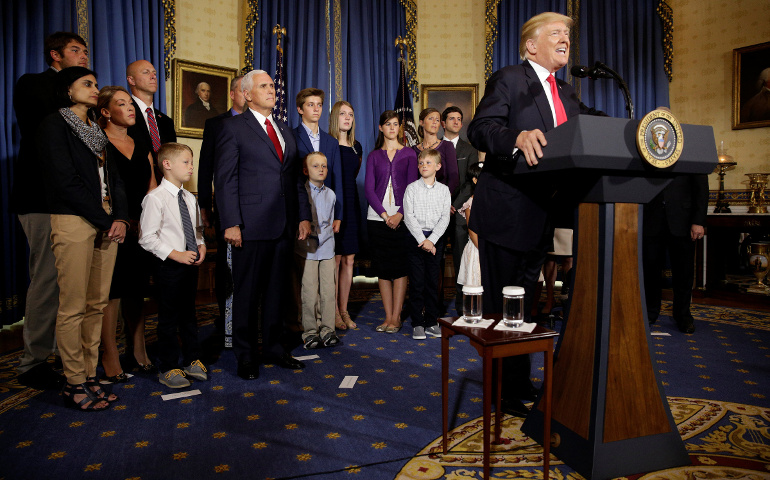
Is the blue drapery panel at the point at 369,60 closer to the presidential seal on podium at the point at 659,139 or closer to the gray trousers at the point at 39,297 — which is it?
the gray trousers at the point at 39,297

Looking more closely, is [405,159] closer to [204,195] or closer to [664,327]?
[204,195]

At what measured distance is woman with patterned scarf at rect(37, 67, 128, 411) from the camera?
2.45 meters

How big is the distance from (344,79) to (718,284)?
4870 mm

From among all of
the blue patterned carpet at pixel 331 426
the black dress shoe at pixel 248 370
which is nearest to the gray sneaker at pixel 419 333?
the blue patterned carpet at pixel 331 426

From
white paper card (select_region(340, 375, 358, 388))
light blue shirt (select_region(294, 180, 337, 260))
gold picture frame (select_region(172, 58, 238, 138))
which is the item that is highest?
gold picture frame (select_region(172, 58, 238, 138))

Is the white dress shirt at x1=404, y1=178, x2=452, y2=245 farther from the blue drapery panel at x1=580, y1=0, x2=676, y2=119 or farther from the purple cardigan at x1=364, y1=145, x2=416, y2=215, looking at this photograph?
the blue drapery panel at x1=580, y1=0, x2=676, y2=119

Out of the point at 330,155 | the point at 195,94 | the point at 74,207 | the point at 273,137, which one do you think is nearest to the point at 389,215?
the point at 330,155

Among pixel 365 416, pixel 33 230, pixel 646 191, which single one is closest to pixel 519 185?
pixel 646 191

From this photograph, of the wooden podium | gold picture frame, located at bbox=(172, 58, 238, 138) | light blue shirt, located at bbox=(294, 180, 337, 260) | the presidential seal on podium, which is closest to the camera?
the presidential seal on podium

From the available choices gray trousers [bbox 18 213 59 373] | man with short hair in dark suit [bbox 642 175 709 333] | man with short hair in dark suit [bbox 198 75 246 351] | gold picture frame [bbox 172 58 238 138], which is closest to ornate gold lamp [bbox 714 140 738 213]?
man with short hair in dark suit [bbox 642 175 709 333]

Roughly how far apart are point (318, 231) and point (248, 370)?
1.12m

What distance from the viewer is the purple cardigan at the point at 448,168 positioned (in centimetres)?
454

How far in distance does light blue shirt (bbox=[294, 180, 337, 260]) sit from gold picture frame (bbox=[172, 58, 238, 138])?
2697 millimetres

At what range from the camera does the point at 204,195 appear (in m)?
3.68
